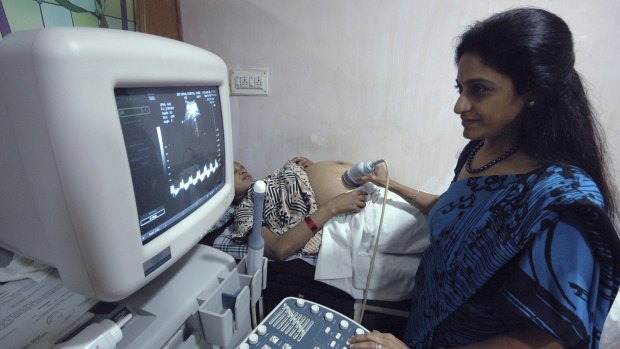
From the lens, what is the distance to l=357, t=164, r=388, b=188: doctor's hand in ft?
3.81

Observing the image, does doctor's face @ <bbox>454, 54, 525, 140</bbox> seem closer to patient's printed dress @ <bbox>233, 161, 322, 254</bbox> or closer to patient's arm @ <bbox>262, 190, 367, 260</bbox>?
patient's arm @ <bbox>262, 190, 367, 260</bbox>

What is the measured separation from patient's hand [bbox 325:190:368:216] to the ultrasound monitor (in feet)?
2.15

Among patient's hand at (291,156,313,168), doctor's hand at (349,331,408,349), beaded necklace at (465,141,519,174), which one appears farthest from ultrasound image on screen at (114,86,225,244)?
patient's hand at (291,156,313,168)

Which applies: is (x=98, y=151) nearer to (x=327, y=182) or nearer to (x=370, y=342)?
(x=370, y=342)

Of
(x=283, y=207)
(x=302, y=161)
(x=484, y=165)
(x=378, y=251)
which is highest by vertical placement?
(x=484, y=165)

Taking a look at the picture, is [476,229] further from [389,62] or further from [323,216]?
[389,62]

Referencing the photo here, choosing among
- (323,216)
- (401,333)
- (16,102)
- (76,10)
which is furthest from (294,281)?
(76,10)

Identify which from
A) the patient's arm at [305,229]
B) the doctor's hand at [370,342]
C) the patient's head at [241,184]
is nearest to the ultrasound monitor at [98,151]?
the doctor's hand at [370,342]

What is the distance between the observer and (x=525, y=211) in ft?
1.79

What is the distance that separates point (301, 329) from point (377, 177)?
73 centimetres

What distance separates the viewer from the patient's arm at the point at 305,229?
1.00 m

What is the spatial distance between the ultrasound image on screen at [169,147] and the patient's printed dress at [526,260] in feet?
1.95

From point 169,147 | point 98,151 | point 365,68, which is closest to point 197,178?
point 169,147

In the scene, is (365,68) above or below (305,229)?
above
